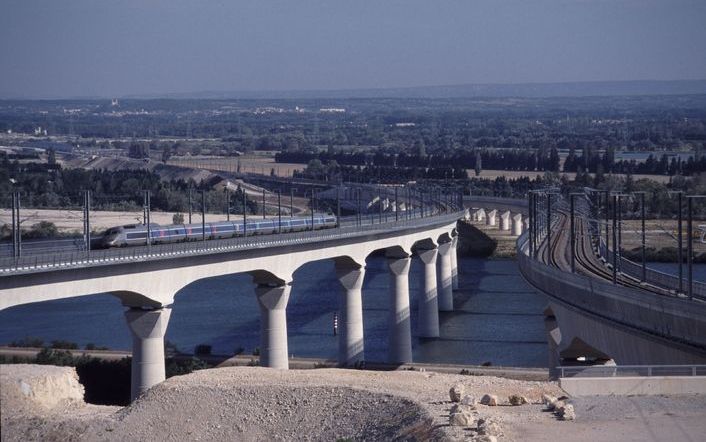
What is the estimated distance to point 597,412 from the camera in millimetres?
24391

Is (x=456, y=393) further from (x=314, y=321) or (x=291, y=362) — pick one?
(x=314, y=321)

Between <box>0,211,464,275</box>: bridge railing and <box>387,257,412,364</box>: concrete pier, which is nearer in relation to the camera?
<box>0,211,464,275</box>: bridge railing

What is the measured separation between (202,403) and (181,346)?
29981 mm

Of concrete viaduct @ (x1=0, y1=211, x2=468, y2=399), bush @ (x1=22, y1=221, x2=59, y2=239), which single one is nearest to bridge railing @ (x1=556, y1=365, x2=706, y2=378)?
concrete viaduct @ (x1=0, y1=211, x2=468, y2=399)

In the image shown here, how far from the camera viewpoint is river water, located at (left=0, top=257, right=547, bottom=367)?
6084cm

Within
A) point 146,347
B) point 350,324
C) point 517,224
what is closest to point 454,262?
point 517,224

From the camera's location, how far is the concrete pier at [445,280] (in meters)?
79.5

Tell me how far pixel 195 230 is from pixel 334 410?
2285 centimetres

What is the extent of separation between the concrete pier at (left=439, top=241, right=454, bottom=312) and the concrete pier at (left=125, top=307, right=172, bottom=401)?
38116 mm

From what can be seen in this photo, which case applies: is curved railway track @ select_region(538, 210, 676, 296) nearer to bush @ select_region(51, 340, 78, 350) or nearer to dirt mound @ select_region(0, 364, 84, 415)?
bush @ select_region(51, 340, 78, 350)

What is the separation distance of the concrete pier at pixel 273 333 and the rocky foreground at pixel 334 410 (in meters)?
16.0

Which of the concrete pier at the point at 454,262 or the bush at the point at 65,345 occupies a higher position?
the bush at the point at 65,345

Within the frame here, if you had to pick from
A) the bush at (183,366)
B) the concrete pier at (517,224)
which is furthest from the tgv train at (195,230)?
the concrete pier at (517,224)

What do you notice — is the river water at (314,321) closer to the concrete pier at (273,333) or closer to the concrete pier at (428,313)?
the concrete pier at (428,313)
